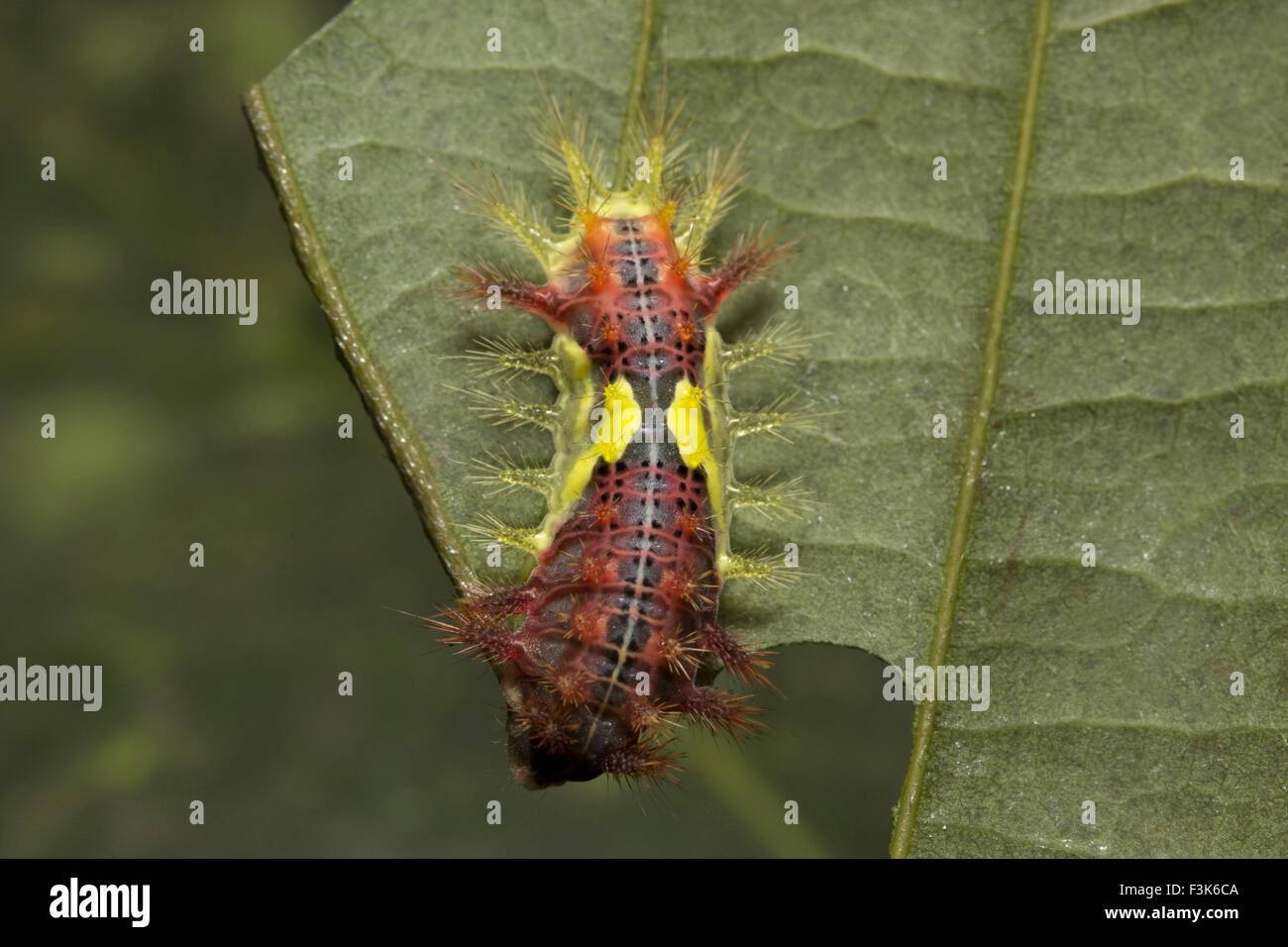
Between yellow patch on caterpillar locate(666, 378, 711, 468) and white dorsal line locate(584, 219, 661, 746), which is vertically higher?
yellow patch on caterpillar locate(666, 378, 711, 468)

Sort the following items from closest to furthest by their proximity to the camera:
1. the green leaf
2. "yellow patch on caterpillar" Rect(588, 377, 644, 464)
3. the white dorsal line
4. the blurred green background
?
1. the white dorsal line
2. "yellow patch on caterpillar" Rect(588, 377, 644, 464)
3. the green leaf
4. the blurred green background

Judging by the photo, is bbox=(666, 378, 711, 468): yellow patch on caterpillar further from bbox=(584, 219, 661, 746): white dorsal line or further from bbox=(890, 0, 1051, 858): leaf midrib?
bbox=(890, 0, 1051, 858): leaf midrib

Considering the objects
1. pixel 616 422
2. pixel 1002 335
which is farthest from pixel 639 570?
pixel 1002 335

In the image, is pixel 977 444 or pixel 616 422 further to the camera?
pixel 977 444

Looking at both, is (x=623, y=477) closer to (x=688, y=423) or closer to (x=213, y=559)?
(x=688, y=423)

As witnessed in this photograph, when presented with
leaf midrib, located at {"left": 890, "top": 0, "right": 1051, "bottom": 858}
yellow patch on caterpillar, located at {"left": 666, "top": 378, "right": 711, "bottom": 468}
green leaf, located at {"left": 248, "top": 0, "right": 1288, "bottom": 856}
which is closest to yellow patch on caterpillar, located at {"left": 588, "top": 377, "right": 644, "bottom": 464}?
yellow patch on caterpillar, located at {"left": 666, "top": 378, "right": 711, "bottom": 468}

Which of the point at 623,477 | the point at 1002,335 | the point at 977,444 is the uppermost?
the point at 1002,335
